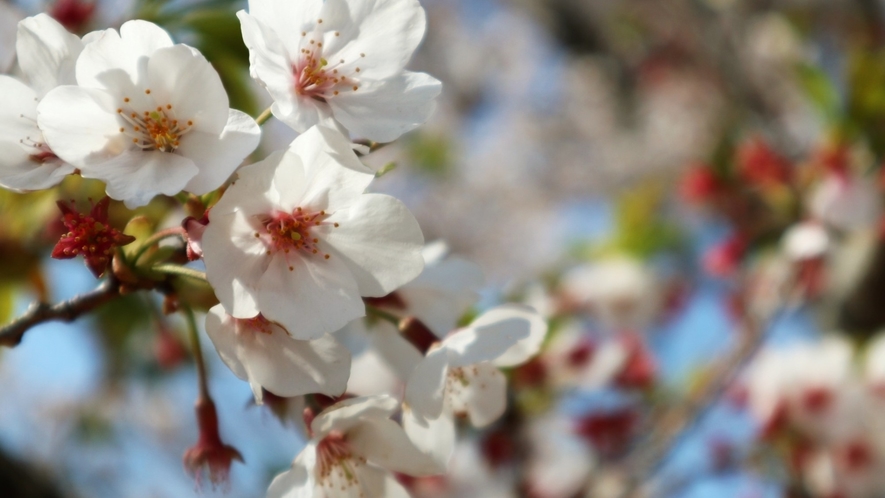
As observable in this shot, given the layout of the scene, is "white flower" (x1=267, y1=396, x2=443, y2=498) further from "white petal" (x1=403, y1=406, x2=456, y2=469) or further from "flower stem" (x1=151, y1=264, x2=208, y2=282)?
"flower stem" (x1=151, y1=264, x2=208, y2=282)

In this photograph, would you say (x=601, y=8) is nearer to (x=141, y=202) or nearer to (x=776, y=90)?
(x=776, y=90)

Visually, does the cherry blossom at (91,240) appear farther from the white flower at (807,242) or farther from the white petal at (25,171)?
the white flower at (807,242)

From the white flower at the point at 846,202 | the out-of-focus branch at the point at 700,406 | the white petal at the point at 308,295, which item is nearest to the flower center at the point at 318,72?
the white petal at the point at 308,295

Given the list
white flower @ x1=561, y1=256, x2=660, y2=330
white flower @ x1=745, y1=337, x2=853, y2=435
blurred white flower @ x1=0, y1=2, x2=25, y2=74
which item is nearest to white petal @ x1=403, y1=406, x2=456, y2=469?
blurred white flower @ x1=0, y1=2, x2=25, y2=74

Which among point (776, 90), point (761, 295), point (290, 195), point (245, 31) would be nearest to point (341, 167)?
point (290, 195)

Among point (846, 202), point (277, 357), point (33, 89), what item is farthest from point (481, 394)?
point (846, 202)

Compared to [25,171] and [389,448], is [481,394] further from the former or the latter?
[25,171]
